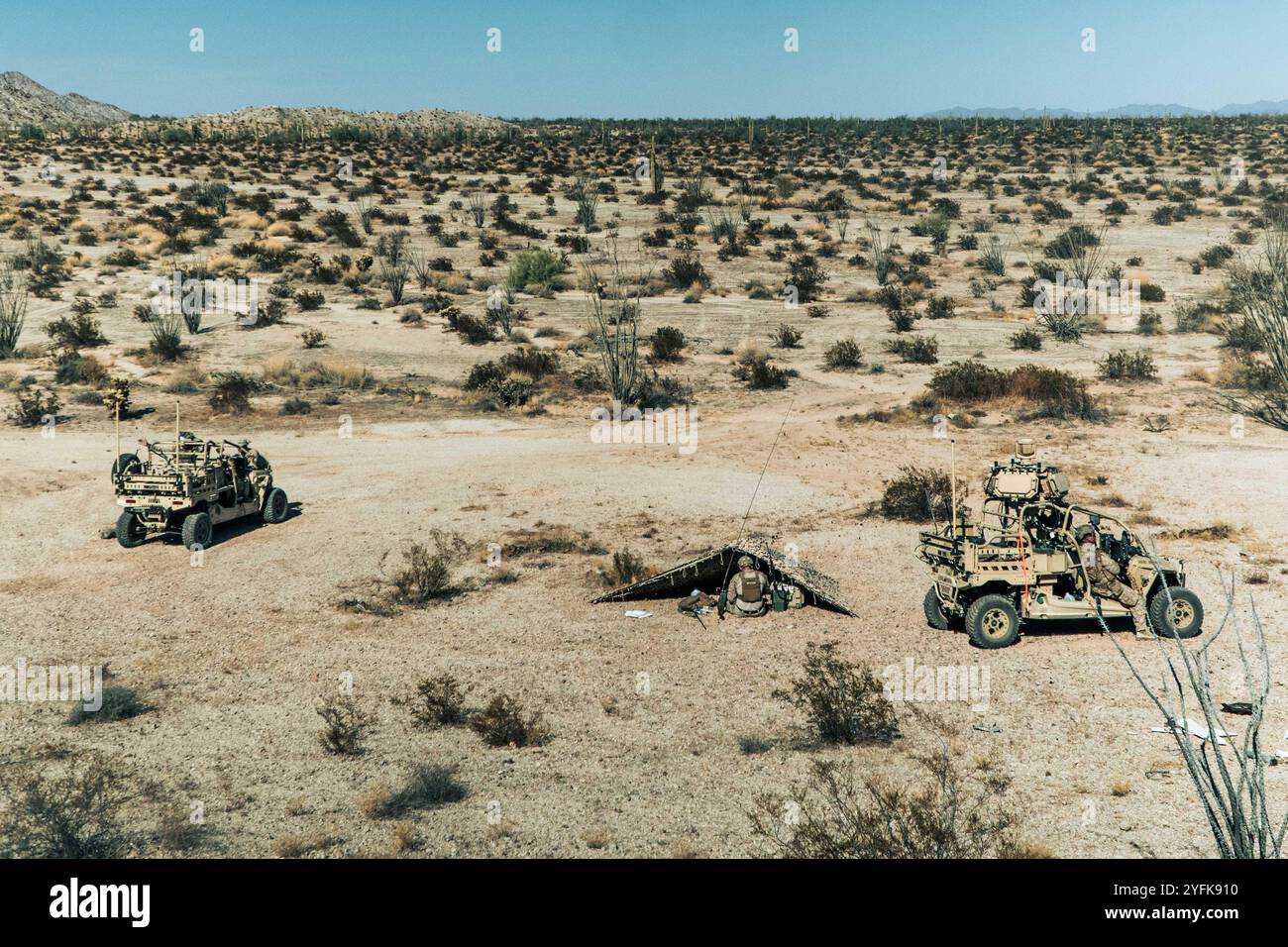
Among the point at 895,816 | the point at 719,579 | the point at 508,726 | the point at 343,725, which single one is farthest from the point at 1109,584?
the point at 343,725

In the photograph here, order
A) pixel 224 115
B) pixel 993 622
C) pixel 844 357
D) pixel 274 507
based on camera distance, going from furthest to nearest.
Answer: pixel 224 115
pixel 844 357
pixel 274 507
pixel 993 622

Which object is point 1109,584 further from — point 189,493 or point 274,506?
point 189,493

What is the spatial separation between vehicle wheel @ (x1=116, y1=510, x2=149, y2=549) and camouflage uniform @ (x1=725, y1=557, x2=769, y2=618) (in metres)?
9.07

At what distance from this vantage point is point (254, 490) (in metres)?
16.8

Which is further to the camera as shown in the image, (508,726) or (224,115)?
(224,115)

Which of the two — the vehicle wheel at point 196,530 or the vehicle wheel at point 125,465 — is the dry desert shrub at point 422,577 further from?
the vehicle wheel at point 125,465

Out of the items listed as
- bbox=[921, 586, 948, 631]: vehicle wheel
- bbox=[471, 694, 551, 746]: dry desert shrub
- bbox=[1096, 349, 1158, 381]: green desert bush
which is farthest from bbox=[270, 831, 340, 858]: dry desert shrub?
bbox=[1096, 349, 1158, 381]: green desert bush

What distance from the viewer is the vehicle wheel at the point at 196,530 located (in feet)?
50.2

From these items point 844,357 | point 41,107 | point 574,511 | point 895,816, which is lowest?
point 895,816

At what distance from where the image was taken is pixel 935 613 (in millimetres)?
12266

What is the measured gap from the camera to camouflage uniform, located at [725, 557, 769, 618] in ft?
42.2

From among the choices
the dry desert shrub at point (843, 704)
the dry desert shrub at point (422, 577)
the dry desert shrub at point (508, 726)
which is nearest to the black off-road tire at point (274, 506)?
the dry desert shrub at point (422, 577)

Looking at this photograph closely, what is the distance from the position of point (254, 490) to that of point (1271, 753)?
14.2m

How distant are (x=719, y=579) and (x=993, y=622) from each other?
353cm
